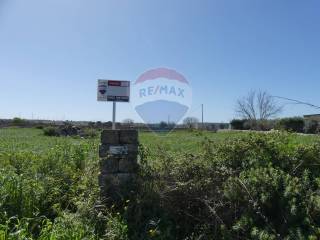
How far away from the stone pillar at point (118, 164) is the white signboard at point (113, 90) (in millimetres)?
675

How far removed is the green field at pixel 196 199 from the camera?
3.56 metres

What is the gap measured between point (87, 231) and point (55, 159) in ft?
11.1

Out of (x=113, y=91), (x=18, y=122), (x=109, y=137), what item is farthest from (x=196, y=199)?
(x=18, y=122)

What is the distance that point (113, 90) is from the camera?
5.26m

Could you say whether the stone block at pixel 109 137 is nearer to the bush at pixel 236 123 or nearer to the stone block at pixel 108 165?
the stone block at pixel 108 165

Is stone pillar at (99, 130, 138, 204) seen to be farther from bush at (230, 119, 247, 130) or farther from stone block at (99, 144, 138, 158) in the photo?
bush at (230, 119, 247, 130)

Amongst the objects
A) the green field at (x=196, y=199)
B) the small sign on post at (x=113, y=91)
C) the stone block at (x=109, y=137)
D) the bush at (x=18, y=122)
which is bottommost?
the green field at (x=196, y=199)

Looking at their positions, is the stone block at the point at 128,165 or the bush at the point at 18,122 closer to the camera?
the stone block at the point at 128,165

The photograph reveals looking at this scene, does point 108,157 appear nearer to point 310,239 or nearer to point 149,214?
point 149,214

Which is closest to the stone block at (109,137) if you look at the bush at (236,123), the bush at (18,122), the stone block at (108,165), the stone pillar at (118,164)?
the stone pillar at (118,164)

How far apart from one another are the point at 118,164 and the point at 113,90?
1.17 metres

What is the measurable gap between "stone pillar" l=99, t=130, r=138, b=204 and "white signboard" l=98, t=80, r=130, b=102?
675 millimetres

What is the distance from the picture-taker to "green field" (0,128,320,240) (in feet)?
11.7

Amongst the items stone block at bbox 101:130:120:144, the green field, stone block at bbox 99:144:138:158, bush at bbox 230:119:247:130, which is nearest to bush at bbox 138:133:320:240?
the green field
